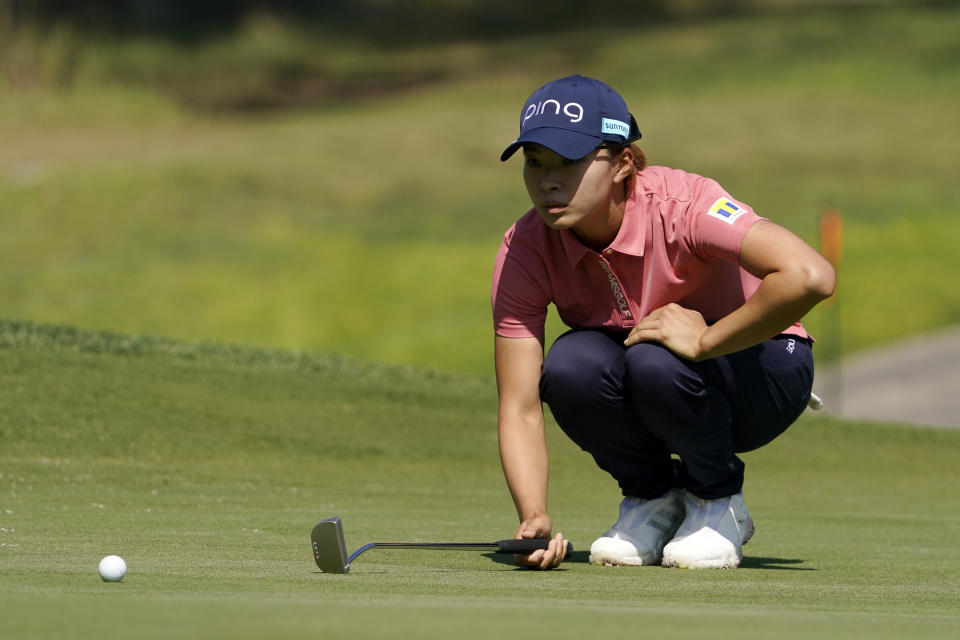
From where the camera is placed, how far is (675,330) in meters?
4.34

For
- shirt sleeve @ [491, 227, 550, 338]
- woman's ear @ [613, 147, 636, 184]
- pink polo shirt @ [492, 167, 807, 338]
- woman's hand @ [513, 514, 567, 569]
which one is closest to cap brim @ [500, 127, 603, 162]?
woman's ear @ [613, 147, 636, 184]

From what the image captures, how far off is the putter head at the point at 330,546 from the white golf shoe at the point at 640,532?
917mm

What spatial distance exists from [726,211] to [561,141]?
508mm

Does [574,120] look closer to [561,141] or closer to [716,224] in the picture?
[561,141]

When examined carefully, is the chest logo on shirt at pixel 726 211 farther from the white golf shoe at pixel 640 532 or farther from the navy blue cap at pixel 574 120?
the white golf shoe at pixel 640 532

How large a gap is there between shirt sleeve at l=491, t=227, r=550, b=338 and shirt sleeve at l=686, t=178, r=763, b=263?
0.47 m

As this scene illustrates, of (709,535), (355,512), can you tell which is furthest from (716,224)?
(355,512)

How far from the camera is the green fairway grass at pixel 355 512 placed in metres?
2.89

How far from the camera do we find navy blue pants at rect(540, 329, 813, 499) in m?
4.38

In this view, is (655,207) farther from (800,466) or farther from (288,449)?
(800,466)

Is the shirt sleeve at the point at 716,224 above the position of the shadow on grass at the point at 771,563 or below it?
above

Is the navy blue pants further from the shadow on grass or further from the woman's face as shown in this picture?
the woman's face

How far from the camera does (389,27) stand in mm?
47719

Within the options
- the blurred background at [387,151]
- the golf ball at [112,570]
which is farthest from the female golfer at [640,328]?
the blurred background at [387,151]
